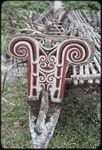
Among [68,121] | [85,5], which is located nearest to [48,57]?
[68,121]

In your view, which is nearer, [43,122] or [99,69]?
[43,122]

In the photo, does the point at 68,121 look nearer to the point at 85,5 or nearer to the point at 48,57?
the point at 48,57

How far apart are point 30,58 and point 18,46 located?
5.6 inches

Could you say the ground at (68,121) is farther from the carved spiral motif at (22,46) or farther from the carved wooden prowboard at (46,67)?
the carved spiral motif at (22,46)

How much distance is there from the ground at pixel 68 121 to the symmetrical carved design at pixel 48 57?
44 centimetres

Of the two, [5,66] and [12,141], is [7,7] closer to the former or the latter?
[5,66]

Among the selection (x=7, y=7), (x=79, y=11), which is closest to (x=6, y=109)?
(x=7, y=7)

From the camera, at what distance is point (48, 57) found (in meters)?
3.78

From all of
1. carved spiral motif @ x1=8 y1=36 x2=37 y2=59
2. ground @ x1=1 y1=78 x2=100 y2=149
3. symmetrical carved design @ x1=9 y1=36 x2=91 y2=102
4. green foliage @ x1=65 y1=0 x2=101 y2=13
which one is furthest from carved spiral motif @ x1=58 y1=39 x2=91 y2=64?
green foliage @ x1=65 y1=0 x2=101 y2=13

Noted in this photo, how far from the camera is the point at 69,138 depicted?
4.04 m

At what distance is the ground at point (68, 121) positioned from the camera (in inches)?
157

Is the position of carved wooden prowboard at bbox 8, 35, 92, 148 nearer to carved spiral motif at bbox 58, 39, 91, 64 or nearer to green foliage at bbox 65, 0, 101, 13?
carved spiral motif at bbox 58, 39, 91, 64

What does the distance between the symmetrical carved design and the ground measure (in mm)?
442

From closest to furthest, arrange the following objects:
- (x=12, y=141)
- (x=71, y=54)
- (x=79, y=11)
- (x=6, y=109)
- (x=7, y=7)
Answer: (x=71, y=54) → (x=12, y=141) → (x=6, y=109) → (x=7, y=7) → (x=79, y=11)
